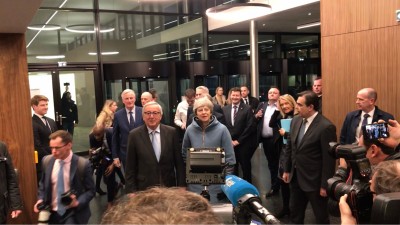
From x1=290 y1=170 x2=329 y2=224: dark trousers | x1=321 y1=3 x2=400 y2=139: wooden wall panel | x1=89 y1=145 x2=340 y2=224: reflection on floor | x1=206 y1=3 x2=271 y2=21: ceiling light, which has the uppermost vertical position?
x1=206 y1=3 x2=271 y2=21: ceiling light

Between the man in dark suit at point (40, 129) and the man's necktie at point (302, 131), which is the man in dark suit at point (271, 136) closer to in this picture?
the man's necktie at point (302, 131)

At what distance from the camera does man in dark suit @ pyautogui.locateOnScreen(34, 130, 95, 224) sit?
2.91m

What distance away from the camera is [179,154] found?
3.44 meters

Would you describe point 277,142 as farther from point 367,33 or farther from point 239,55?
point 239,55

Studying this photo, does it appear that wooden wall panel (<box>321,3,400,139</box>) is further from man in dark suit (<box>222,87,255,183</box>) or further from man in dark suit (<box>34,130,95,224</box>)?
man in dark suit (<box>34,130,95,224</box>)

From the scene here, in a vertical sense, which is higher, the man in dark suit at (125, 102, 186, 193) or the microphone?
the microphone

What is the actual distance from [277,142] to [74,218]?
10.4ft

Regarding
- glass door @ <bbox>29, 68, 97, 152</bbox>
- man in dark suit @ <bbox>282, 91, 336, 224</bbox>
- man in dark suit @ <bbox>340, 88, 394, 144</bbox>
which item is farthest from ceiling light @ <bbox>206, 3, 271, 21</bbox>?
glass door @ <bbox>29, 68, 97, 152</bbox>

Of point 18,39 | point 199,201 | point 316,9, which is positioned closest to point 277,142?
point 18,39

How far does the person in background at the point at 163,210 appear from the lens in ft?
2.26

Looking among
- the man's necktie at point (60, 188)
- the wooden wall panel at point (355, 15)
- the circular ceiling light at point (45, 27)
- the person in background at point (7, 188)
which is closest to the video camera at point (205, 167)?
the man's necktie at point (60, 188)

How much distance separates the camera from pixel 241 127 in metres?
5.32

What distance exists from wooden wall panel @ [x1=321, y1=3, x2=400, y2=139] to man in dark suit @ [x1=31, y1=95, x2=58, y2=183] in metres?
3.73

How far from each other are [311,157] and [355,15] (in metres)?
2.27
